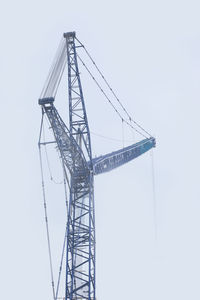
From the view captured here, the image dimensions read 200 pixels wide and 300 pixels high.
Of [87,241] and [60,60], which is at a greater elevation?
[60,60]

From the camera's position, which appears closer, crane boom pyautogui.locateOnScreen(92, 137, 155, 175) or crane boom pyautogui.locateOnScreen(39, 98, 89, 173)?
crane boom pyautogui.locateOnScreen(39, 98, 89, 173)

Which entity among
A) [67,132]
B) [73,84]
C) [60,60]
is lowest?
[67,132]

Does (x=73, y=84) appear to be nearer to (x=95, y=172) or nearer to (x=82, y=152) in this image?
(x=82, y=152)

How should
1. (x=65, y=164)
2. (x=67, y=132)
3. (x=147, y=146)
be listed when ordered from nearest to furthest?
(x=67, y=132) → (x=65, y=164) → (x=147, y=146)

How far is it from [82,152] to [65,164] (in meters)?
2.61

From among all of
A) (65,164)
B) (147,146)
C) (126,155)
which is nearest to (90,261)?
(65,164)

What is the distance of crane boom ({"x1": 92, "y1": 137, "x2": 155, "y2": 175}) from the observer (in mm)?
51094

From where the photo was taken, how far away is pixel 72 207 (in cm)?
4425

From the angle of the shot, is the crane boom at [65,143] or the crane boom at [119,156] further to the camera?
the crane boom at [119,156]

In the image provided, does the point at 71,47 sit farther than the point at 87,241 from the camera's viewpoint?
Yes

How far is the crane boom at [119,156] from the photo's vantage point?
168 ft

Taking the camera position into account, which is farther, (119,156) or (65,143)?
(119,156)

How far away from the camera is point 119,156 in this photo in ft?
201

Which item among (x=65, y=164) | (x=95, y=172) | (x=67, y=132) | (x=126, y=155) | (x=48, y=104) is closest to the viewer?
(x=48, y=104)
